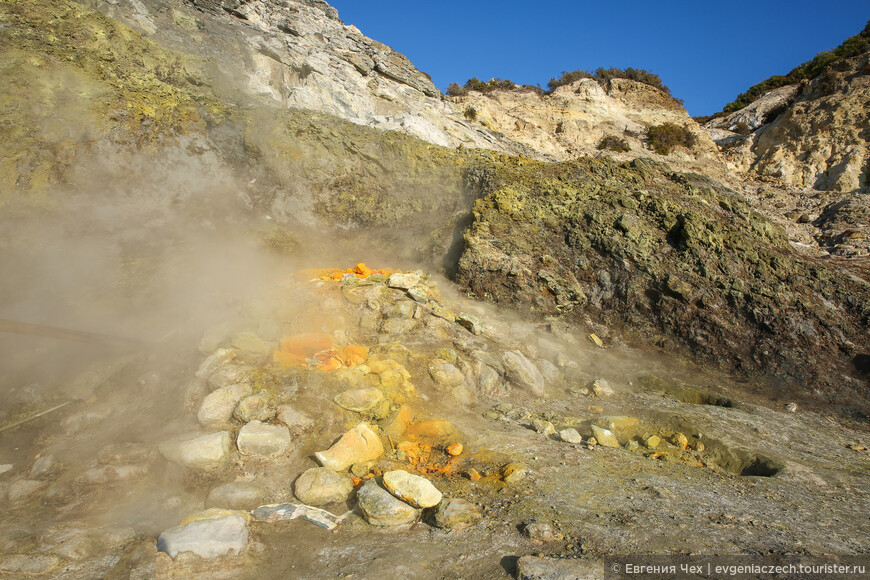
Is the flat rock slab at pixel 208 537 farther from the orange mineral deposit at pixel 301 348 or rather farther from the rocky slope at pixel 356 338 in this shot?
the orange mineral deposit at pixel 301 348

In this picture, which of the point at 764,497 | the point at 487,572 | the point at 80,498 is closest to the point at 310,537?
the point at 487,572

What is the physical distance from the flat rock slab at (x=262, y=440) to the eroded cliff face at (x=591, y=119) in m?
15.7

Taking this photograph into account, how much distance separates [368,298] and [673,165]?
15.2m

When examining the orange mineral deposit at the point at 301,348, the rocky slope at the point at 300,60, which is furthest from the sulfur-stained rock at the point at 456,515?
the rocky slope at the point at 300,60

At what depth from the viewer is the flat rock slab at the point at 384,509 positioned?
3.31m

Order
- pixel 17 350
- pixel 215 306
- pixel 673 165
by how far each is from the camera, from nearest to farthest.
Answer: pixel 17 350, pixel 215 306, pixel 673 165

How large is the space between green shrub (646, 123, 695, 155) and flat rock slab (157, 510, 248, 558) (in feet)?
68.0

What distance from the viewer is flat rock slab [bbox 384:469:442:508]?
134 inches

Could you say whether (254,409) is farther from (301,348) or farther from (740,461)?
(740,461)

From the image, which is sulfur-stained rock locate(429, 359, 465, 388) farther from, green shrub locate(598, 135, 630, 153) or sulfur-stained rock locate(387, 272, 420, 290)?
green shrub locate(598, 135, 630, 153)

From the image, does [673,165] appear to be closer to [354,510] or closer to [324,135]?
[324,135]

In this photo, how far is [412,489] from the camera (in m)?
3.46

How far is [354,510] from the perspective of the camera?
11.5 feet

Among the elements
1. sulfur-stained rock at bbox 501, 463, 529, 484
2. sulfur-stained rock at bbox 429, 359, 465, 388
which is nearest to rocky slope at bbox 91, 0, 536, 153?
sulfur-stained rock at bbox 429, 359, 465, 388
